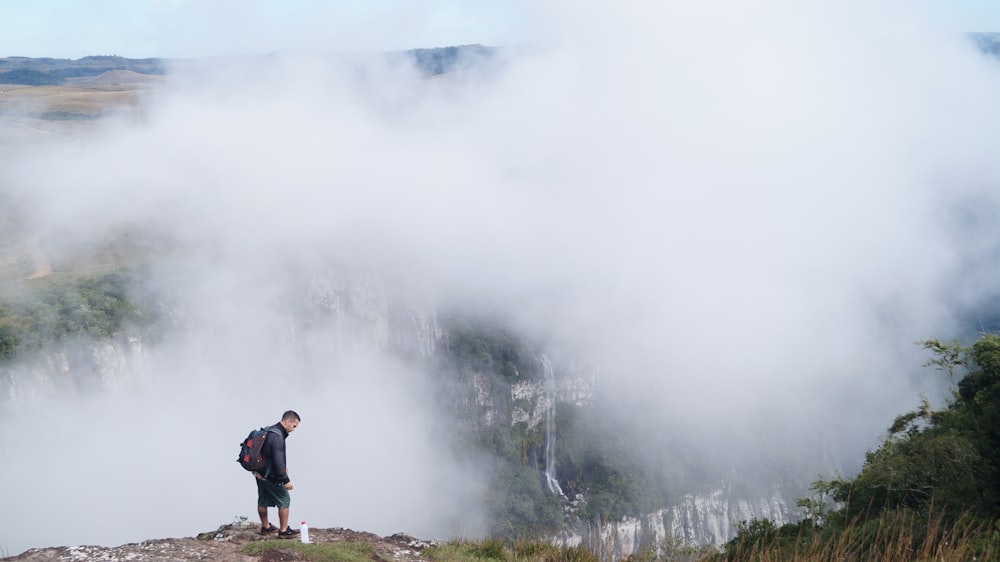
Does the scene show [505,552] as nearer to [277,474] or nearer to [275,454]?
[277,474]

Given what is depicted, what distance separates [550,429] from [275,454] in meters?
149

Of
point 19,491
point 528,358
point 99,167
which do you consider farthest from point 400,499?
point 99,167

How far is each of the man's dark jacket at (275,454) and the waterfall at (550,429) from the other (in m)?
141

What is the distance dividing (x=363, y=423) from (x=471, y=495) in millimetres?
40192

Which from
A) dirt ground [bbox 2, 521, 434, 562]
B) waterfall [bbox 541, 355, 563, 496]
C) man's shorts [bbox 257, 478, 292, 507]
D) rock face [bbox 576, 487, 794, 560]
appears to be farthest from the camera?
waterfall [bbox 541, 355, 563, 496]

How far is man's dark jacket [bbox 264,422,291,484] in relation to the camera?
1402 centimetres

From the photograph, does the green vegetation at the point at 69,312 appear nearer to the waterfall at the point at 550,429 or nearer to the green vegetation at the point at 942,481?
the waterfall at the point at 550,429

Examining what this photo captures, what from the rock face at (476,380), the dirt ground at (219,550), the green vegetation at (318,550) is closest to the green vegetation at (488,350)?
the rock face at (476,380)

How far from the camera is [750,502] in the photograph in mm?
158375

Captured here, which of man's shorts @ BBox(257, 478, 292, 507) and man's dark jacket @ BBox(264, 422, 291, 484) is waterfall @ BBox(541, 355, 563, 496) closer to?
man's shorts @ BBox(257, 478, 292, 507)

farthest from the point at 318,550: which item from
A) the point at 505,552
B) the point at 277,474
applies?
the point at 505,552

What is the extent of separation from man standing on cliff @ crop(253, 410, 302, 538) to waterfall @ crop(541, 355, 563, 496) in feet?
460

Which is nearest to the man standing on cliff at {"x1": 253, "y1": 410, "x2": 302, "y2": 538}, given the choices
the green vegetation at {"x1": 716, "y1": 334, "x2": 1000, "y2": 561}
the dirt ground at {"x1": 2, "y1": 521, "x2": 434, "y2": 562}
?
the dirt ground at {"x1": 2, "y1": 521, "x2": 434, "y2": 562}

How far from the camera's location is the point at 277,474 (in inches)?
559
